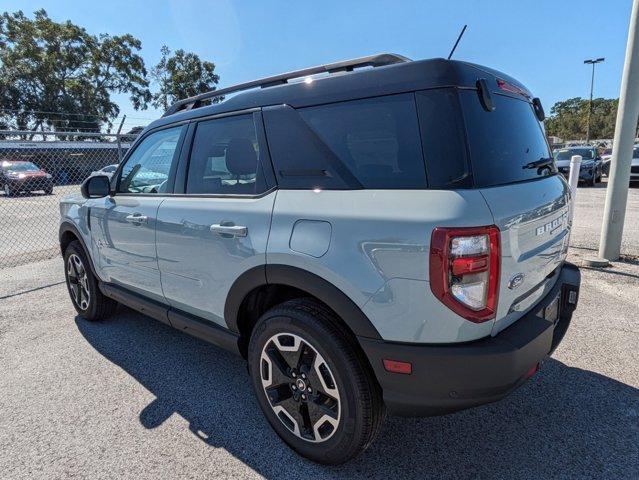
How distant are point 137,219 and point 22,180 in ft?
50.1

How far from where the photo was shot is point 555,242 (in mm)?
2275

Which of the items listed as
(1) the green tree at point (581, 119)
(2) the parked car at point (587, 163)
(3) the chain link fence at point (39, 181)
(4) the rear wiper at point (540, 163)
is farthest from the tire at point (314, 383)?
(1) the green tree at point (581, 119)

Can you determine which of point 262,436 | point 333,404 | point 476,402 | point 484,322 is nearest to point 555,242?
point 484,322

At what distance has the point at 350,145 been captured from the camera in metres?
2.00

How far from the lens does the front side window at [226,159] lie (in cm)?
241

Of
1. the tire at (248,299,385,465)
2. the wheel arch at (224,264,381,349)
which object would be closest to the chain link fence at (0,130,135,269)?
the wheel arch at (224,264,381,349)

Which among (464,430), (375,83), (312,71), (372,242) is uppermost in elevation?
(312,71)

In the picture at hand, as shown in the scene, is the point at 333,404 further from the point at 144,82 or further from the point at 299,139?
the point at 144,82

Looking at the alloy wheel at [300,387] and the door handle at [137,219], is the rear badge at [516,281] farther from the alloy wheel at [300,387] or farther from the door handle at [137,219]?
the door handle at [137,219]

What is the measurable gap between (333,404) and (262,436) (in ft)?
2.11

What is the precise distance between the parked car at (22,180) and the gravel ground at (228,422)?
530 inches

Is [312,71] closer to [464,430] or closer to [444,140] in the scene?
[444,140]

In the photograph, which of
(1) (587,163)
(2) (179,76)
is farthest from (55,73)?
(1) (587,163)

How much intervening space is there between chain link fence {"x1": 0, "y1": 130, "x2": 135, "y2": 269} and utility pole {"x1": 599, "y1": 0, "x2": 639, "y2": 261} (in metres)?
8.24
